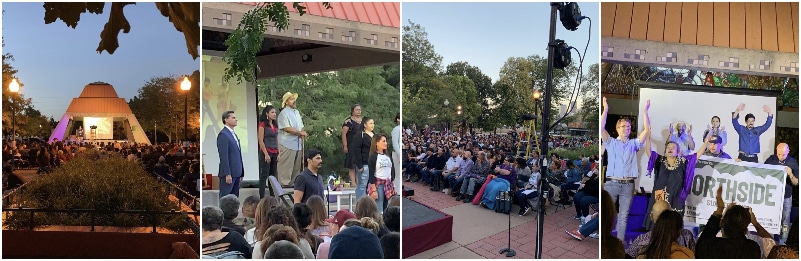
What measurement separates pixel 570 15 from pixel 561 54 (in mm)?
328

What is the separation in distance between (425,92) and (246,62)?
152 cm

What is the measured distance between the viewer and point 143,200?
4785 millimetres

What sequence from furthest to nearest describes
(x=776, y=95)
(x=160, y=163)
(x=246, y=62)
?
(x=776, y=95) → (x=160, y=163) → (x=246, y=62)

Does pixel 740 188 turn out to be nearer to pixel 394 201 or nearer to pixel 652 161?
pixel 652 161

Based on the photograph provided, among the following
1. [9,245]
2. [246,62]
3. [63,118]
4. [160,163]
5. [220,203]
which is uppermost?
[246,62]

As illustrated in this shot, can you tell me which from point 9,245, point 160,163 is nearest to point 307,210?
point 160,163

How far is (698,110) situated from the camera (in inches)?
202

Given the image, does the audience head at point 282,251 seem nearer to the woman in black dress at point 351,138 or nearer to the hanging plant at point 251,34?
the woman in black dress at point 351,138

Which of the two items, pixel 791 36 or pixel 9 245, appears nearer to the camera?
pixel 9 245

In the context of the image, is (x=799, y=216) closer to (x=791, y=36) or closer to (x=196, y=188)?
(x=791, y=36)

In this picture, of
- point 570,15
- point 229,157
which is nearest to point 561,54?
point 570,15

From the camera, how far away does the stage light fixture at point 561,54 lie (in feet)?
15.6

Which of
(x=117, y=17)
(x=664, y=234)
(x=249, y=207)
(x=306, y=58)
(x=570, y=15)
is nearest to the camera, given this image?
(x=117, y=17)

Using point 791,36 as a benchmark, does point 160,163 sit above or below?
below
